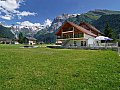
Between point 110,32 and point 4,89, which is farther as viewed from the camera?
point 110,32

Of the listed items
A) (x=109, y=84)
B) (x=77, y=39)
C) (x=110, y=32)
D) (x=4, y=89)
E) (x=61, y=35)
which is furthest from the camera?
(x=110, y=32)

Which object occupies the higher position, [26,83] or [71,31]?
[71,31]

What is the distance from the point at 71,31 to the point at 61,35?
6.80 m

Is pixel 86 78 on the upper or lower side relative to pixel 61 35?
lower

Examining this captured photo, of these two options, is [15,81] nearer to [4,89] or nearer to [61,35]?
[4,89]

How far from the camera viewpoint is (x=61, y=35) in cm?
7731

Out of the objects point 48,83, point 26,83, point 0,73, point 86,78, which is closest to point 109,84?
point 86,78

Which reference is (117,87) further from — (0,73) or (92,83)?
(0,73)

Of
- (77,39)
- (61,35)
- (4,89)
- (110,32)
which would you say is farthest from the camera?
(110,32)

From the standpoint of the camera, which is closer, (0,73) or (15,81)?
(15,81)

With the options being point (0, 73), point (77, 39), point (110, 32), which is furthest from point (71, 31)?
point (0, 73)

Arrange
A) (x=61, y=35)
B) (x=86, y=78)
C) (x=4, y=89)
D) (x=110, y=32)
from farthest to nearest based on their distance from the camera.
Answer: (x=110, y=32), (x=61, y=35), (x=86, y=78), (x=4, y=89)

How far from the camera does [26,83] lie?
1002 cm

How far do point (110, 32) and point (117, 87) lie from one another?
3328 inches
